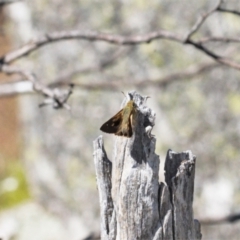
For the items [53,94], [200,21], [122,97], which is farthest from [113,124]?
[122,97]

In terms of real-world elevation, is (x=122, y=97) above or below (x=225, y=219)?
above

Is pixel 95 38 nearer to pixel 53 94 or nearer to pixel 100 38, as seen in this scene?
pixel 100 38

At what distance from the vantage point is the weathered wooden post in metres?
0.95

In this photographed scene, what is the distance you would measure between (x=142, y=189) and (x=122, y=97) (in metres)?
3.08

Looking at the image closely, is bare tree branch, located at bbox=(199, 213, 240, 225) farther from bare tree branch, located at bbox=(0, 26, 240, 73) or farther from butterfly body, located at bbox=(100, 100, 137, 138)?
butterfly body, located at bbox=(100, 100, 137, 138)

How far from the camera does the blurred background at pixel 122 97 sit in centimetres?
368

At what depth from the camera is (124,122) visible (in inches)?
36.7

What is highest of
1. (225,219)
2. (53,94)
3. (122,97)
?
(122,97)

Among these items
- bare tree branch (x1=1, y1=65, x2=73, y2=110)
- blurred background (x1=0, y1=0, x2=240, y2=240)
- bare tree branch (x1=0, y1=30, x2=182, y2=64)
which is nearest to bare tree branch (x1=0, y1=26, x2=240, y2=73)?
bare tree branch (x1=0, y1=30, x2=182, y2=64)

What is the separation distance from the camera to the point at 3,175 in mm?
6105

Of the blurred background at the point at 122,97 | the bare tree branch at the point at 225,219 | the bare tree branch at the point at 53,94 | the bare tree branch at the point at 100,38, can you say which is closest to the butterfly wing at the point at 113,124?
the bare tree branch at the point at 53,94

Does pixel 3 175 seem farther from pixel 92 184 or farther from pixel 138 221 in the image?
pixel 138 221

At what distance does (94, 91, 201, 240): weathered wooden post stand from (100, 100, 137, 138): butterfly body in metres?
0.01

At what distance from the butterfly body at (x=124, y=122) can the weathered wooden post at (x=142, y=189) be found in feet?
0.03
